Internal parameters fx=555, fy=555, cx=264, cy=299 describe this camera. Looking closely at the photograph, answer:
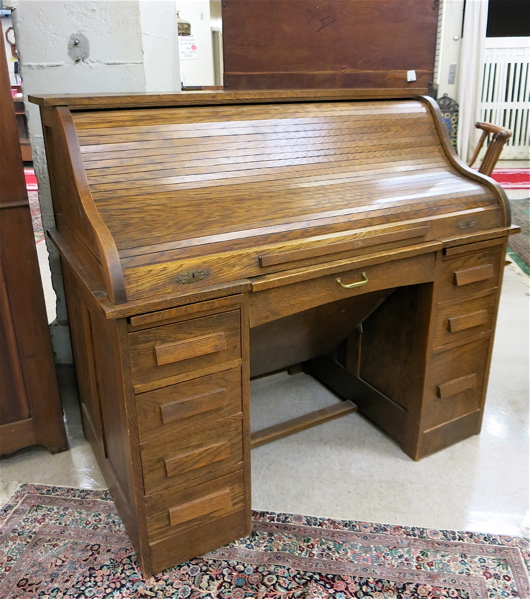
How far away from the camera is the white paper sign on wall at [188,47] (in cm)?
904

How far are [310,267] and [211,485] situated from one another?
0.73 metres

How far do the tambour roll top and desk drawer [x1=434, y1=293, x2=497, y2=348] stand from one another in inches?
11.2

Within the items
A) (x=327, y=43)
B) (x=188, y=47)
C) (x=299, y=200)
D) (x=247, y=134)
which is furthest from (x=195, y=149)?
(x=188, y=47)

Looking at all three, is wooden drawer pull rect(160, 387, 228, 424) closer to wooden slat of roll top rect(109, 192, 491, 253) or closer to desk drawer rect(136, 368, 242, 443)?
desk drawer rect(136, 368, 242, 443)

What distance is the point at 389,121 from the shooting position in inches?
79.5

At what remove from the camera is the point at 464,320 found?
6.75ft

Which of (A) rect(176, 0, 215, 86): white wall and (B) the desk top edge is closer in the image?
(B) the desk top edge

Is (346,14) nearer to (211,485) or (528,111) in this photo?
(211,485)

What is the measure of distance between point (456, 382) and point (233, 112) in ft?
4.30

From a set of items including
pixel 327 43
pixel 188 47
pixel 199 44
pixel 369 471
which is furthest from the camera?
pixel 199 44

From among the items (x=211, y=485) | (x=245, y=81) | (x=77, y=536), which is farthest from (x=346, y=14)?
(x=77, y=536)

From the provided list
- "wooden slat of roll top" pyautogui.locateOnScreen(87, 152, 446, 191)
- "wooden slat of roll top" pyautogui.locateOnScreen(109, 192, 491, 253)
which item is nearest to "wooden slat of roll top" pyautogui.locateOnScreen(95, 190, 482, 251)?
"wooden slat of roll top" pyautogui.locateOnScreen(109, 192, 491, 253)

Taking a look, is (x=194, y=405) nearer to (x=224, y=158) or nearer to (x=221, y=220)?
(x=221, y=220)

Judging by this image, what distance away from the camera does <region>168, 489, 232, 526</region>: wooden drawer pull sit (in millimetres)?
1646
